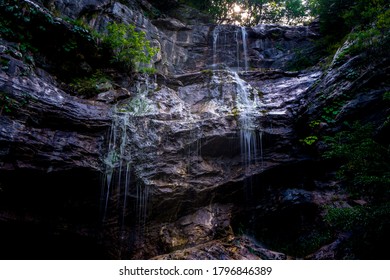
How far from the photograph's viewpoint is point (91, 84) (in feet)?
32.0

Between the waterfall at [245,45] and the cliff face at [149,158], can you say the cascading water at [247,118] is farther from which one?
the waterfall at [245,45]

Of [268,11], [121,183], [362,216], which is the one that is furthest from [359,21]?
[268,11]

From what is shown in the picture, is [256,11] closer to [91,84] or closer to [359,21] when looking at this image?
[359,21]

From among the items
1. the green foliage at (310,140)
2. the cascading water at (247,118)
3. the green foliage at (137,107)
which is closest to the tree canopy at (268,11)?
the cascading water at (247,118)

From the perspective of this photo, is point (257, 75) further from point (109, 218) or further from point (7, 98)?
point (7, 98)

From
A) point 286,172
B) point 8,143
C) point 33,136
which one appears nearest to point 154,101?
point 33,136

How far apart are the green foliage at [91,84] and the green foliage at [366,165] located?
771 centimetres

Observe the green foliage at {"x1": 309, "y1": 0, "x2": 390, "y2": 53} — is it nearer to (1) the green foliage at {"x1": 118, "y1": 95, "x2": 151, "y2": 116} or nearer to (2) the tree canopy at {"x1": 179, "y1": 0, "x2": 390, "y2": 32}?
(2) the tree canopy at {"x1": 179, "y1": 0, "x2": 390, "y2": 32}

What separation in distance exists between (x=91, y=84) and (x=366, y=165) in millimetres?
8645

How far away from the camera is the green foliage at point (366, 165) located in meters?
5.46

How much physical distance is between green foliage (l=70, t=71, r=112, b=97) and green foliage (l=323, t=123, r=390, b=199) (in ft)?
25.3

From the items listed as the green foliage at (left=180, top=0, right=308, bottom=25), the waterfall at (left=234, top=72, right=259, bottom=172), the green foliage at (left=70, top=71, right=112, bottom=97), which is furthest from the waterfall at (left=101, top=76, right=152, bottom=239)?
the green foliage at (left=180, top=0, right=308, bottom=25)

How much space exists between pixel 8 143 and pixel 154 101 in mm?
4642

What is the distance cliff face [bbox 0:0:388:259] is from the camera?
24.9ft
